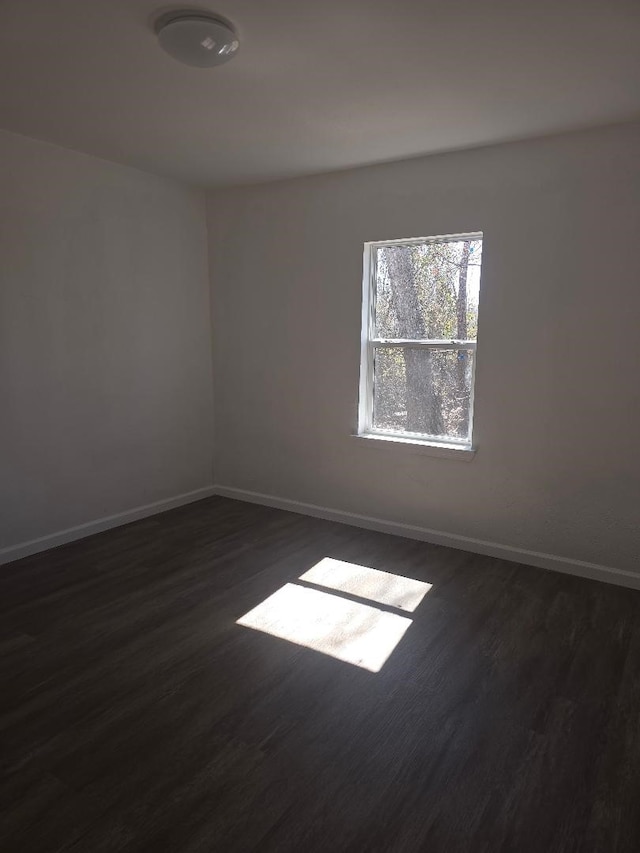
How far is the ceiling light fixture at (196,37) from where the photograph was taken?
1962mm

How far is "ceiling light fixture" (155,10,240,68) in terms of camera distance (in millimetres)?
1962

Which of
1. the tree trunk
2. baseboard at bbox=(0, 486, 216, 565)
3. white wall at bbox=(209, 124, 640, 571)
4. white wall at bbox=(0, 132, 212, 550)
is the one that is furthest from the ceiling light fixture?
baseboard at bbox=(0, 486, 216, 565)

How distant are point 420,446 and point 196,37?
2612mm

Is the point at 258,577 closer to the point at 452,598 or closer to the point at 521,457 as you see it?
the point at 452,598

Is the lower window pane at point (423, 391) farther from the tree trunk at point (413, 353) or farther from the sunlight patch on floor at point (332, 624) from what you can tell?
the sunlight patch on floor at point (332, 624)

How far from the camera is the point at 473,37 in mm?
2066

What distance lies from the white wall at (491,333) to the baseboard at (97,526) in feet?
2.39

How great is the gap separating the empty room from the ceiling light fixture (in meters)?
0.01

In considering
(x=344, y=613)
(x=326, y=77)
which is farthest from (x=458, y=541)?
(x=326, y=77)

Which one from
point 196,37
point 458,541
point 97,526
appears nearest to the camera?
point 196,37

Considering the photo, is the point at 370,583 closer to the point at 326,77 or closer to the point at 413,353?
the point at 413,353

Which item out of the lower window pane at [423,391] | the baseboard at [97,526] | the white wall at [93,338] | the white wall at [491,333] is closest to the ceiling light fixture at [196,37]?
the white wall at [93,338]

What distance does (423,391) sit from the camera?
379 cm

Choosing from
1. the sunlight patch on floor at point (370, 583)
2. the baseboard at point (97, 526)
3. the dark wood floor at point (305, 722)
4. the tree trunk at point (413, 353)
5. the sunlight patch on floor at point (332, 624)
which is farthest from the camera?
the tree trunk at point (413, 353)
